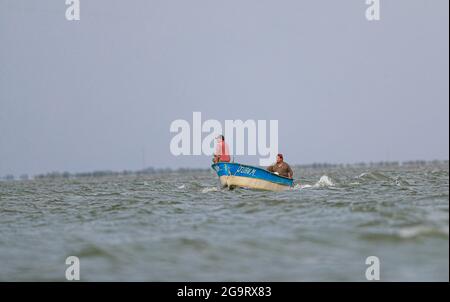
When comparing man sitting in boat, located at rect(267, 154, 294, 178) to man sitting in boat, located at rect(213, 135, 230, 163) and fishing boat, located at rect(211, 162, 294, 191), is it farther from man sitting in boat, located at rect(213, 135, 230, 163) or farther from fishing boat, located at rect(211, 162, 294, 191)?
man sitting in boat, located at rect(213, 135, 230, 163)

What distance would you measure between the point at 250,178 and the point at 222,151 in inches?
76.8

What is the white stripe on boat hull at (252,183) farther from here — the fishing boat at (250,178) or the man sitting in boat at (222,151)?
the man sitting in boat at (222,151)

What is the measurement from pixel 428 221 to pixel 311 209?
172 inches

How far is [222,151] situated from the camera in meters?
25.8

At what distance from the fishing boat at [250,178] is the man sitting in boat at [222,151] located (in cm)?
46

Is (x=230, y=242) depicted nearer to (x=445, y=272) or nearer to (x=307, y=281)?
(x=307, y=281)

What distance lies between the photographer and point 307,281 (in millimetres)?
8438

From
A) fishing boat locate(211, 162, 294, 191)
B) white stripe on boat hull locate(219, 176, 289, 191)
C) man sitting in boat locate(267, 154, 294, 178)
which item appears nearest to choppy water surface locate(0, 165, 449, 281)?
fishing boat locate(211, 162, 294, 191)

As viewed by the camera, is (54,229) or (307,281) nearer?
(307,281)

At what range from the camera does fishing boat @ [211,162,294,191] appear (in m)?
24.5

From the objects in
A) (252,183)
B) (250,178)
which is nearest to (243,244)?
(250,178)
